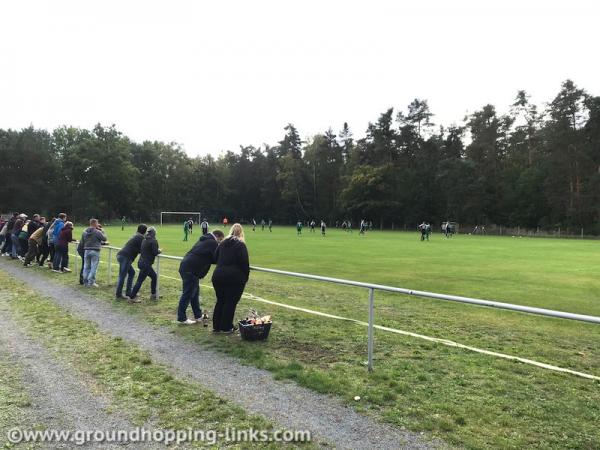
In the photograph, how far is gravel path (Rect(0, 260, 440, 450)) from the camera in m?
4.13

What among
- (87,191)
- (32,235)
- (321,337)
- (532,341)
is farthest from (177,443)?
(87,191)

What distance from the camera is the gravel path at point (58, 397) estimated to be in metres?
4.34

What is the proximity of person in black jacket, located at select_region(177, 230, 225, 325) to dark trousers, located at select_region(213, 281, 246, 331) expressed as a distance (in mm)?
652

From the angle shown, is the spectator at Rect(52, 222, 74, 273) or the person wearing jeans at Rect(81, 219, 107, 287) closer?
the person wearing jeans at Rect(81, 219, 107, 287)

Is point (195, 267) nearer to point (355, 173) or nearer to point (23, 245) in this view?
point (23, 245)

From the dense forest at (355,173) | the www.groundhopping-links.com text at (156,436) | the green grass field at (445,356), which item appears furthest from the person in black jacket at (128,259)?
the dense forest at (355,173)

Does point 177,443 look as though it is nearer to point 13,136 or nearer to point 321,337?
point 321,337

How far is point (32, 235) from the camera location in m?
17.2

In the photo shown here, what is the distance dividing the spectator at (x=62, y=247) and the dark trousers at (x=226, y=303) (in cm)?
932

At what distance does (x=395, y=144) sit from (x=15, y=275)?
3211 inches

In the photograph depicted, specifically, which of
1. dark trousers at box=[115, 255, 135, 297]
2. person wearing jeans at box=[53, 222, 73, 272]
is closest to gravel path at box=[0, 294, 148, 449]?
dark trousers at box=[115, 255, 135, 297]

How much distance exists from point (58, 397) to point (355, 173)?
3348 inches

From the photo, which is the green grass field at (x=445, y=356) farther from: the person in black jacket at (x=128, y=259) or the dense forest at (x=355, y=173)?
the dense forest at (x=355, y=173)

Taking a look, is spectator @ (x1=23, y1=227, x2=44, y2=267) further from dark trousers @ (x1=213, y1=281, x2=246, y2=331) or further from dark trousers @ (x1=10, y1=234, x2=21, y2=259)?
dark trousers @ (x1=213, y1=281, x2=246, y2=331)
